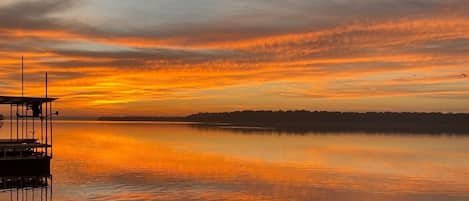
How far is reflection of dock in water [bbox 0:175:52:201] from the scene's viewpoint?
40.1m

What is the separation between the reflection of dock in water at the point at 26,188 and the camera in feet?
132

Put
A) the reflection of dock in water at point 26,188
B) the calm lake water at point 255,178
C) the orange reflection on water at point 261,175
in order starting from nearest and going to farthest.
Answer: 1. the reflection of dock in water at point 26,188
2. the calm lake water at point 255,178
3. the orange reflection on water at point 261,175

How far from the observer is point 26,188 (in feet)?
144

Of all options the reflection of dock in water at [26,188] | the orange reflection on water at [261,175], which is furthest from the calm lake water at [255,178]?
the reflection of dock in water at [26,188]

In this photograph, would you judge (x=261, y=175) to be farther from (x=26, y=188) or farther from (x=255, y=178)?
(x=26, y=188)

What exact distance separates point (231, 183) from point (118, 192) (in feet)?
36.1

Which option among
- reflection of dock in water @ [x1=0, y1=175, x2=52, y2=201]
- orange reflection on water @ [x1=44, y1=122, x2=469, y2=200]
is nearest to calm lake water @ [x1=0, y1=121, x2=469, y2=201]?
orange reflection on water @ [x1=44, y1=122, x2=469, y2=200]

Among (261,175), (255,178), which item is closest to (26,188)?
(255,178)

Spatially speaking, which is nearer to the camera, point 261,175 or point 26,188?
point 26,188

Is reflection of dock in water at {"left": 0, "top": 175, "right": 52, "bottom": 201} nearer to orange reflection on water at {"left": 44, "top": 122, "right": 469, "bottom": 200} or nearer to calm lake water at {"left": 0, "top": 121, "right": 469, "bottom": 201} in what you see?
calm lake water at {"left": 0, "top": 121, "right": 469, "bottom": 201}

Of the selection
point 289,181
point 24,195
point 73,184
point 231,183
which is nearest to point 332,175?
point 289,181

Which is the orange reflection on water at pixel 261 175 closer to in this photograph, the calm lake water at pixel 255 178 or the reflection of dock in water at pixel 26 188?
the calm lake water at pixel 255 178

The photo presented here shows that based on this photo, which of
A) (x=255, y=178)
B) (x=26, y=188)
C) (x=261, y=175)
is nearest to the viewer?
(x=26, y=188)

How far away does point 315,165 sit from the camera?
6606cm
